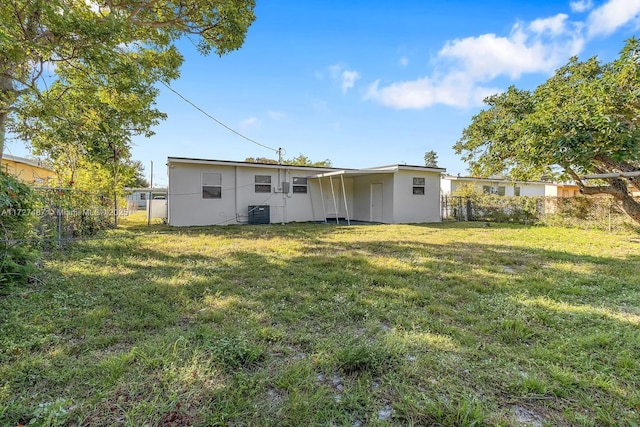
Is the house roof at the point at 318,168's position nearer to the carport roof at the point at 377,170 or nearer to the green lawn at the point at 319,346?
the carport roof at the point at 377,170

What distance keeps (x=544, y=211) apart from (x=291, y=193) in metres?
10.4

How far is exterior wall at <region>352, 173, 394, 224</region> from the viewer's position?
13.3 meters

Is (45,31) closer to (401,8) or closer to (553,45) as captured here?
(401,8)

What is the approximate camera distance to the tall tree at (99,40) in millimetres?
4449

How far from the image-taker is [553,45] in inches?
376

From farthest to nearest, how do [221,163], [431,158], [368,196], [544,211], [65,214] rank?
1. [431,158]
2. [368,196]
3. [544,211]
4. [221,163]
5. [65,214]

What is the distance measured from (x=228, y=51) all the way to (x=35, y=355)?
7146 mm

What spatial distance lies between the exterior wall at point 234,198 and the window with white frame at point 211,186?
0.12 meters

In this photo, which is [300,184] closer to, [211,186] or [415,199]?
[211,186]

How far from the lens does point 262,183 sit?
1264 centimetres

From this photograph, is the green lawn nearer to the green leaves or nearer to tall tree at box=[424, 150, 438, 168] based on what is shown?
the green leaves

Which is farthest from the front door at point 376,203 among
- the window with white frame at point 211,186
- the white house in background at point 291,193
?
the window with white frame at point 211,186

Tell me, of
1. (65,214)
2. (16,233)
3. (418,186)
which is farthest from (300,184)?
(16,233)

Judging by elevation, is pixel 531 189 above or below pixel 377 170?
above
